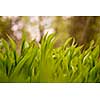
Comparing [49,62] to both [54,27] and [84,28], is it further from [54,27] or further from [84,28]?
[84,28]

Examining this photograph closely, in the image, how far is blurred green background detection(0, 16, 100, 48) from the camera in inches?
60.0

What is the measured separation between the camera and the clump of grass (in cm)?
151

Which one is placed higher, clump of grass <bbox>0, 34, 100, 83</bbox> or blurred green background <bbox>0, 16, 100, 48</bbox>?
blurred green background <bbox>0, 16, 100, 48</bbox>

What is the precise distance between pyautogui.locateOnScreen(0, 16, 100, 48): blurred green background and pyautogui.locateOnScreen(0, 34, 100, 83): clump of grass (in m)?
0.04

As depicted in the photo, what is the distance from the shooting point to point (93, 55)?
4.99ft

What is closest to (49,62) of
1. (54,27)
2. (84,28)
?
(54,27)

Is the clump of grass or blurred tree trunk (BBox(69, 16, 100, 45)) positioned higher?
blurred tree trunk (BBox(69, 16, 100, 45))

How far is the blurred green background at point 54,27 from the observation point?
1.52 metres

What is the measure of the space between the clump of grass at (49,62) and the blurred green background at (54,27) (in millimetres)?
44

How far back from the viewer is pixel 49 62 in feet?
4.97

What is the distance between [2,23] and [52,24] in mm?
407

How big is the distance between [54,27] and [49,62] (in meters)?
0.29
